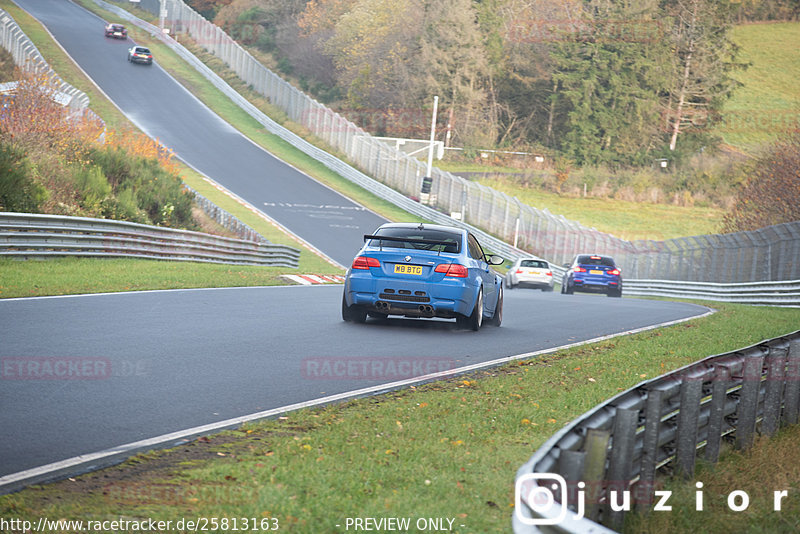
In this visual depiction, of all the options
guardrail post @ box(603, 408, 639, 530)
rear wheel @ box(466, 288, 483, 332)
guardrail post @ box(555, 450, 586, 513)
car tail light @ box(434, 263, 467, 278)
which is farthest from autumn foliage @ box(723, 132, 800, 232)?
guardrail post @ box(555, 450, 586, 513)

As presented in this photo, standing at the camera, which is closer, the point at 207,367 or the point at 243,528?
the point at 243,528

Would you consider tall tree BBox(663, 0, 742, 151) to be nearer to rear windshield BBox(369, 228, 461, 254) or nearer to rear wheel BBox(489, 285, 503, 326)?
rear wheel BBox(489, 285, 503, 326)

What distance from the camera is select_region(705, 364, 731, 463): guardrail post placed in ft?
22.4

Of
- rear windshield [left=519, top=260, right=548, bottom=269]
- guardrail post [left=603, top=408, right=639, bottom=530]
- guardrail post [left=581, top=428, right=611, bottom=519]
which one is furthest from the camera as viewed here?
rear windshield [left=519, top=260, right=548, bottom=269]

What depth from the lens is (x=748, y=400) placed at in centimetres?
755

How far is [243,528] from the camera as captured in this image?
15.2 ft

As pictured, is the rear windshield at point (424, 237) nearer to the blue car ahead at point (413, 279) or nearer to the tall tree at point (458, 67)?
the blue car ahead at point (413, 279)

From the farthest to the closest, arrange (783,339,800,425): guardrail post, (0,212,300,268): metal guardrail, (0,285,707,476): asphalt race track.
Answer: (0,212,300,268): metal guardrail → (783,339,800,425): guardrail post → (0,285,707,476): asphalt race track

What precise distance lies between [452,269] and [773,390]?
5.99m

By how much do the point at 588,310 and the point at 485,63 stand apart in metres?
69.2

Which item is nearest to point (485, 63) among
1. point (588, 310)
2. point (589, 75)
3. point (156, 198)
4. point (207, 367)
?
point (589, 75)

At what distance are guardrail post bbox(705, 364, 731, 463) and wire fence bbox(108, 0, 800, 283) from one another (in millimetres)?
20998

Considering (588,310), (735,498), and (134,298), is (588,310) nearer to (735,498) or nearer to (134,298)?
(134,298)

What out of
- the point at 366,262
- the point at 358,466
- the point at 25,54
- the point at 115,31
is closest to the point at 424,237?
the point at 366,262
